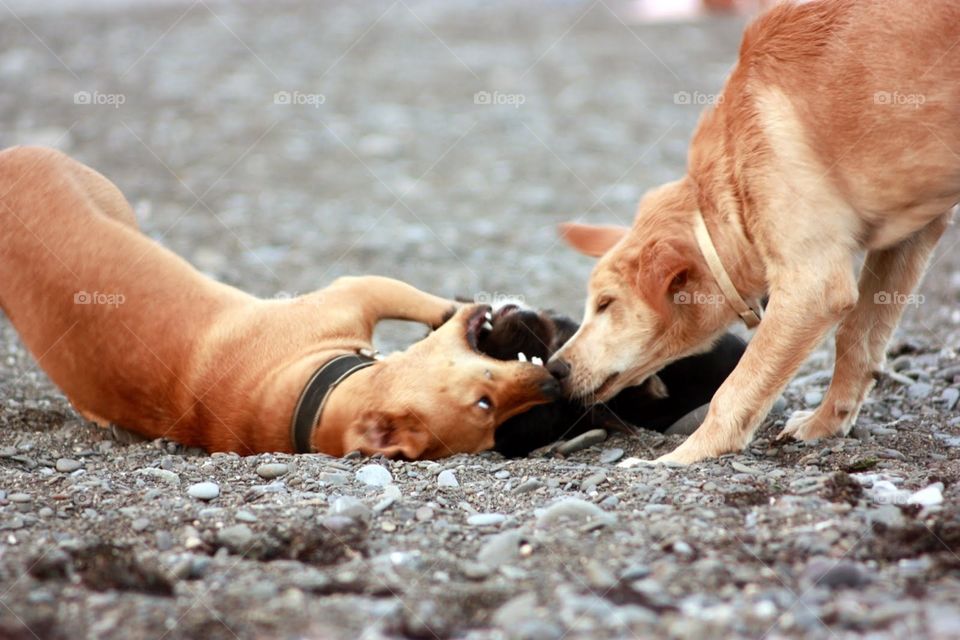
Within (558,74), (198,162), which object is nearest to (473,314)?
(198,162)

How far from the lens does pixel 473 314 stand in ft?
16.1

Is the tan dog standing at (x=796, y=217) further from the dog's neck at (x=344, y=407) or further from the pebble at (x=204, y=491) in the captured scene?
the pebble at (x=204, y=491)

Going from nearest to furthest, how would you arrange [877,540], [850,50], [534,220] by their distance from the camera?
1. [877,540]
2. [850,50]
3. [534,220]

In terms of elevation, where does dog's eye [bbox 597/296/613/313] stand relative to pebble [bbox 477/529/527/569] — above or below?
above

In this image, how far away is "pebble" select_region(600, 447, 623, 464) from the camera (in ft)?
15.1

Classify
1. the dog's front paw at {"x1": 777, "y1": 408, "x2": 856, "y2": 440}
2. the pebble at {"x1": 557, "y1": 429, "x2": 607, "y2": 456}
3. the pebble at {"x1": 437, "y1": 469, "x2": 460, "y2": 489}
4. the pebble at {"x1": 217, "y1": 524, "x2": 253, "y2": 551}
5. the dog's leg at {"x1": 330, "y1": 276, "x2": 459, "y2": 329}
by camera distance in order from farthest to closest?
the dog's leg at {"x1": 330, "y1": 276, "x2": 459, "y2": 329}
the pebble at {"x1": 557, "y1": 429, "x2": 607, "y2": 456}
the dog's front paw at {"x1": 777, "y1": 408, "x2": 856, "y2": 440}
the pebble at {"x1": 437, "y1": 469, "x2": 460, "y2": 489}
the pebble at {"x1": 217, "y1": 524, "x2": 253, "y2": 551}

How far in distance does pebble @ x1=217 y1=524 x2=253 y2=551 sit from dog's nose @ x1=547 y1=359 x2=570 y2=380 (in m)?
1.69

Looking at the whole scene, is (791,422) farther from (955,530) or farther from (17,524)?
(17,524)

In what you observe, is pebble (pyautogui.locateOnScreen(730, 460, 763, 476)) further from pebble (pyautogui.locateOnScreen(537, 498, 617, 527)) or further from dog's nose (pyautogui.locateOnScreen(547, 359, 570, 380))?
dog's nose (pyautogui.locateOnScreen(547, 359, 570, 380))

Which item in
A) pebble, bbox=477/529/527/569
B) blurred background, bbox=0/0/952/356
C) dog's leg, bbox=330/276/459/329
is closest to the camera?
pebble, bbox=477/529/527/569

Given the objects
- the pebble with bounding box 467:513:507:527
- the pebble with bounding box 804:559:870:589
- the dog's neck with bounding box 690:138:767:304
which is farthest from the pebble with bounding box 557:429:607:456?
the pebble with bounding box 804:559:870:589

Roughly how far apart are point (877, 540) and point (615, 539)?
2.49ft

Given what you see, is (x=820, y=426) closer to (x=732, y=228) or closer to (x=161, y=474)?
(x=732, y=228)

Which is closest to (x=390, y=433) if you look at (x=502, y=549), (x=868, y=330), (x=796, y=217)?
(x=502, y=549)
